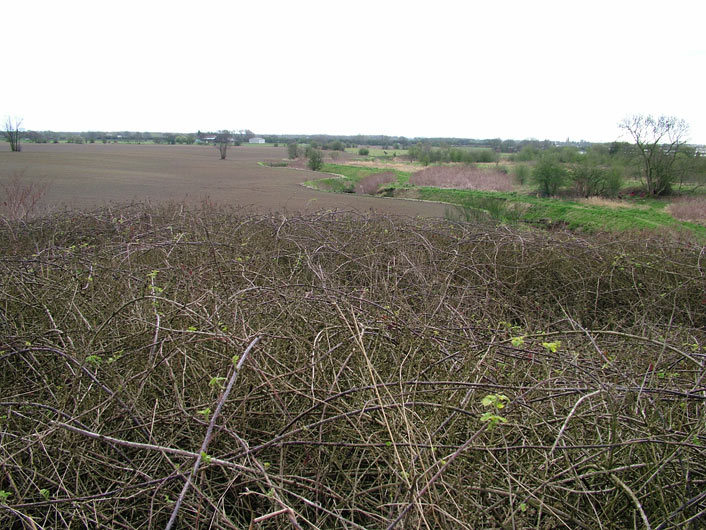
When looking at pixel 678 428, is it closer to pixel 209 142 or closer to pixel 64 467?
pixel 64 467

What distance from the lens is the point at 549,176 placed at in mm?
37781

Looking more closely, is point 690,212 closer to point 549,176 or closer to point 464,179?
point 549,176

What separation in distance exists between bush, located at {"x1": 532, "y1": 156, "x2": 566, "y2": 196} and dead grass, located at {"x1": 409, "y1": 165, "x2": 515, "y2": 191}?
4.82m

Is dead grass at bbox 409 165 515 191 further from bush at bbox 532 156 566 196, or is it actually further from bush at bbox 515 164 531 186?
bush at bbox 532 156 566 196

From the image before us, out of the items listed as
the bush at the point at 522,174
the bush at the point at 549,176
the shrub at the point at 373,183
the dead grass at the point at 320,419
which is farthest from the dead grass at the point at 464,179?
the dead grass at the point at 320,419

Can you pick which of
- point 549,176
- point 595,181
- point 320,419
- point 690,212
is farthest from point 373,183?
point 320,419

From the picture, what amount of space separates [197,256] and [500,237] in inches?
232

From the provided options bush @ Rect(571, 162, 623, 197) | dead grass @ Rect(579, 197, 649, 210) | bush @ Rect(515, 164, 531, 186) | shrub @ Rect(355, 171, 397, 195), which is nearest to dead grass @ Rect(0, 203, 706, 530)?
dead grass @ Rect(579, 197, 649, 210)

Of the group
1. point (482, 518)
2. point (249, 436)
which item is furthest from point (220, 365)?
point (482, 518)

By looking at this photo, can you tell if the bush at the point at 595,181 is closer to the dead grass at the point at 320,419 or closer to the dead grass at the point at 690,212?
the dead grass at the point at 690,212

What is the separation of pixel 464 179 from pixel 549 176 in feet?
30.7

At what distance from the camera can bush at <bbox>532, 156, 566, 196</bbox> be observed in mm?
37656

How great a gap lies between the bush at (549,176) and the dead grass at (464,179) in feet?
15.8

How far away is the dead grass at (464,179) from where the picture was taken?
4362 centimetres
